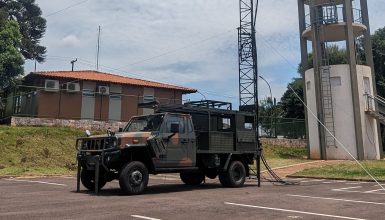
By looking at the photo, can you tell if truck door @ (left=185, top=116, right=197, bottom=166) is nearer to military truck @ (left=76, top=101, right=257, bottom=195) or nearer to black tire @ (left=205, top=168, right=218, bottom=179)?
military truck @ (left=76, top=101, right=257, bottom=195)

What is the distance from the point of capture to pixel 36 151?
23.6 meters

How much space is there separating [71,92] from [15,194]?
2058 centimetres

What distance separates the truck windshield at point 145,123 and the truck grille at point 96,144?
4.74 feet

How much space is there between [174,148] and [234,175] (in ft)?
10.5

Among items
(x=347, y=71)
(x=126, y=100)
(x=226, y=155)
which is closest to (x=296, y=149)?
(x=347, y=71)

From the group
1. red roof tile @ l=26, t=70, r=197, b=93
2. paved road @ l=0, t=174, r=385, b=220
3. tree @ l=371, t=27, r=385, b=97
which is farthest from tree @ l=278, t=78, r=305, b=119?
paved road @ l=0, t=174, r=385, b=220

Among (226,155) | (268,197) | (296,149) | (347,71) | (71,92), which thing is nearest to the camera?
(268,197)

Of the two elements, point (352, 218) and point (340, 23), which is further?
point (340, 23)

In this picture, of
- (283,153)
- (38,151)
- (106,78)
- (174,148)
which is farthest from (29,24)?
(174,148)

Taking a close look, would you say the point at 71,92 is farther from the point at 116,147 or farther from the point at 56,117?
the point at 116,147

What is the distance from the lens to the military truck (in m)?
12.8

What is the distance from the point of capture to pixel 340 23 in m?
31.1

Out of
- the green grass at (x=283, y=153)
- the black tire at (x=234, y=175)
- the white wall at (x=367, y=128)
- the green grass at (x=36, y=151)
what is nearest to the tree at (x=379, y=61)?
the green grass at (x=283, y=153)

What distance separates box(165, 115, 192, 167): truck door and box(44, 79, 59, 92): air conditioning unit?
19.9 m
